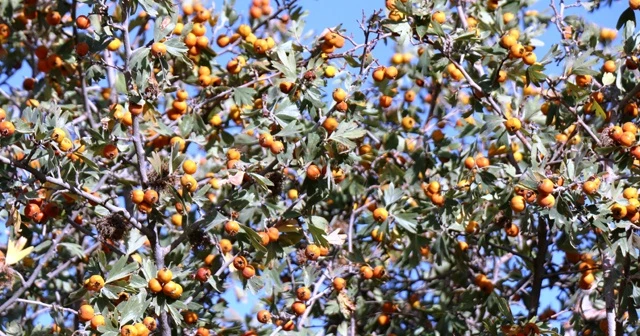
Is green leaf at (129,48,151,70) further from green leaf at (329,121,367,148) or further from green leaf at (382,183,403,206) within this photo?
green leaf at (382,183,403,206)

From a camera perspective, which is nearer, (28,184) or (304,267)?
(28,184)

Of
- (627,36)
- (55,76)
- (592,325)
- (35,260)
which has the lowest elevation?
(592,325)

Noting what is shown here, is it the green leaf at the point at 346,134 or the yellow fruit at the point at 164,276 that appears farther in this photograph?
the green leaf at the point at 346,134

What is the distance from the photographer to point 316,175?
4.65 meters

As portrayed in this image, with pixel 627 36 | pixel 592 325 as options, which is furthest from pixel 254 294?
pixel 627 36

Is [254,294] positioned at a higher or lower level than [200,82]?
lower

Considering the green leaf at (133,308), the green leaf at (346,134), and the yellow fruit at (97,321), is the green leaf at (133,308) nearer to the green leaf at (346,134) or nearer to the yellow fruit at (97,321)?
the yellow fruit at (97,321)

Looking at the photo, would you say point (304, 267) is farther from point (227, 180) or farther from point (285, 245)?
point (227, 180)

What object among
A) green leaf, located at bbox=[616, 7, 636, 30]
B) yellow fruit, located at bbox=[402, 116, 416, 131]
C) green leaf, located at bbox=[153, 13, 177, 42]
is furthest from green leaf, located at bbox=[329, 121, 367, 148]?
green leaf, located at bbox=[616, 7, 636, 30]

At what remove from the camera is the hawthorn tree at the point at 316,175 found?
4.54 meters

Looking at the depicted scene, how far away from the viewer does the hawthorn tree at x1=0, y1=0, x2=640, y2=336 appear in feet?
14.9

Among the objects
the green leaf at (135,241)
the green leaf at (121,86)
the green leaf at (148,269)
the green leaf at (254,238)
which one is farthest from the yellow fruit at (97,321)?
the green leaf at (121,86)

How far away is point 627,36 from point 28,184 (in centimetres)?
302

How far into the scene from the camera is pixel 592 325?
5.35 m
